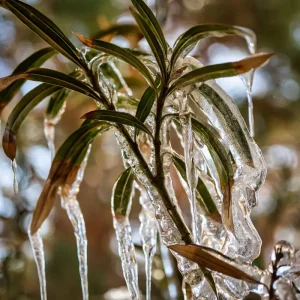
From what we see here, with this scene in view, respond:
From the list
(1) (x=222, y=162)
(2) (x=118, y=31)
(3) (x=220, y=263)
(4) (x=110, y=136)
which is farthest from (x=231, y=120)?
(4) (x=110, y=136)

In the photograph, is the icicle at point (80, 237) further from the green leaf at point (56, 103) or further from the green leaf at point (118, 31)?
the green leaf at point (118, 31)

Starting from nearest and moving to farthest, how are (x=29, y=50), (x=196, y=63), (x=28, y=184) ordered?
(x=196, y=63) < (x=28, y=184) < (x=29, y=50)

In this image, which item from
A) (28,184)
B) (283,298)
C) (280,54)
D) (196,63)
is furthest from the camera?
(280,54)

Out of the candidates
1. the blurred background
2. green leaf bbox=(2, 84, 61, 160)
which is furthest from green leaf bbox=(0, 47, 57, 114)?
the blurred background

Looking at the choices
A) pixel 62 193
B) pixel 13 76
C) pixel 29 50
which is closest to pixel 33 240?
pixel 62 193

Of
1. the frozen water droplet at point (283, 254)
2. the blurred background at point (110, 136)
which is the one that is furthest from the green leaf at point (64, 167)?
the blurred background at point (110, 136)

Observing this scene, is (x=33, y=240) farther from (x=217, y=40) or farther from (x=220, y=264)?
(x=217, y=40)

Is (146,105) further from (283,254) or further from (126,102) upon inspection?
(283,254)
